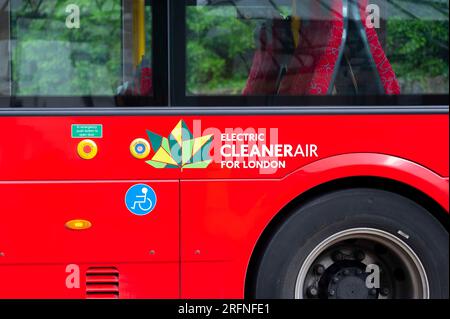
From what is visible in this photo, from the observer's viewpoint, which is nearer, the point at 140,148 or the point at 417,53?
the point at 140,148

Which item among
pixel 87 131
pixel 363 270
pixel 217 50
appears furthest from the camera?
pixel 363 270

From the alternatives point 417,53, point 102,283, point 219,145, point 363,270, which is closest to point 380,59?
point 417,53

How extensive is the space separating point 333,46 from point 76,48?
4.46ft

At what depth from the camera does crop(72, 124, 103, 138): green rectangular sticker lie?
10.4ft

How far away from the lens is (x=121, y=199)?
3.21m

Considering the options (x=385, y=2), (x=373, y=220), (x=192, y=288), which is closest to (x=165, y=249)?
(x=192, y=288)

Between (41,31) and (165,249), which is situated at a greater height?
(41,31)

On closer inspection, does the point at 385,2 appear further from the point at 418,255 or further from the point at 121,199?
the point at 121,199

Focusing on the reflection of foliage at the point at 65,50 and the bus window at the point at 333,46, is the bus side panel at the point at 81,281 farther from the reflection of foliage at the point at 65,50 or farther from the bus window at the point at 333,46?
the bus window at the point at 333,46

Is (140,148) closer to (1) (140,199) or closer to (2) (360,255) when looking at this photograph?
(1) (140,199)

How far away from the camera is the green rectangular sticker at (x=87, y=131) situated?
10.4 feet

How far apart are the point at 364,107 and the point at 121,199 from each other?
4.32 ft

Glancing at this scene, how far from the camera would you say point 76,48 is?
3.41 m

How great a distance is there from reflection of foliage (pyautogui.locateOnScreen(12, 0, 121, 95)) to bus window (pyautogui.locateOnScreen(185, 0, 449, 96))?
1.64 feet
